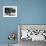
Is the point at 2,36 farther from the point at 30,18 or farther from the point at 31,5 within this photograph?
the point at 31,5

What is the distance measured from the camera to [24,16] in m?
3.74

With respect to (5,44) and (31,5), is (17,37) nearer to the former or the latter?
(5,44)

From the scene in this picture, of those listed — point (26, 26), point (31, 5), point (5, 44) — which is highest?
point (31, 5)

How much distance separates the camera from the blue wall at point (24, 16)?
147 inches

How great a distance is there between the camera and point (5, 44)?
367 centimetres

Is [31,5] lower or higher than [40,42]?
higher

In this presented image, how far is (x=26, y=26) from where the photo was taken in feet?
12.1

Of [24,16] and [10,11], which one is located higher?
[10,11]

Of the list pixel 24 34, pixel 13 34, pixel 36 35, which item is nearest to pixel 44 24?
pixel 36 35

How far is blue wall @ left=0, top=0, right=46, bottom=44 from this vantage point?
12.2ft

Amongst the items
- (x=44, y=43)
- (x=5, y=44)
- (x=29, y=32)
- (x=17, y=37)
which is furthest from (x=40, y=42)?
(x=5, y=44)

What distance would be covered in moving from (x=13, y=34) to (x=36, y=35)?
63 cm

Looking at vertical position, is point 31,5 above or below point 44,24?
above

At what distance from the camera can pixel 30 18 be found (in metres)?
3.75
